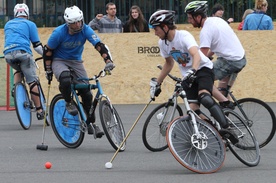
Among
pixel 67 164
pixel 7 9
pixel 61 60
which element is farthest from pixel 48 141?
pixel 7 9

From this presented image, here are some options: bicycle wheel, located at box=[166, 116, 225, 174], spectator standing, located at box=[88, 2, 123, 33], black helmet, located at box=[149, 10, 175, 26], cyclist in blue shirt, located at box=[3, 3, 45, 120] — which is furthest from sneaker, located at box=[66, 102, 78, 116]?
spectator standing, located at box=[88, 2, 123, 33]

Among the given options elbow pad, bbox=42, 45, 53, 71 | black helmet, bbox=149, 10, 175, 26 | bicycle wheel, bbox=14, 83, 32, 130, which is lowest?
bicycle wheel, bbox=14, 83, 32, 130

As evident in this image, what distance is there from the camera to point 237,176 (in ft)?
29.9

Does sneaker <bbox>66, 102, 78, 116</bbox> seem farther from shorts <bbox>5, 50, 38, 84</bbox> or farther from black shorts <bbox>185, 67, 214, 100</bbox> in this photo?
shorts <bbox>5, 50, 38, 84</bbox>

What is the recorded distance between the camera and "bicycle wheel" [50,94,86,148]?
11.4 m

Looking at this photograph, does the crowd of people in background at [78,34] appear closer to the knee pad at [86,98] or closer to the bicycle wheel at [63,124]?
the knee pad at [86,98]

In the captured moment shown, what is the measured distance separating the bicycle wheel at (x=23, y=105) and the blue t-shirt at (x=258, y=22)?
5301mm

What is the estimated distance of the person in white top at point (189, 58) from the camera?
9.53 metres

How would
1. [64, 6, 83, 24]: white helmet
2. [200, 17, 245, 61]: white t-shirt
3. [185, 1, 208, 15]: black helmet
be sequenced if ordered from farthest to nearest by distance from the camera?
[64, 6, 83, 24]: white helmet < [200, 17, 245, 61]: white t-shirt < [185, 1, 208, 15]: black helmet

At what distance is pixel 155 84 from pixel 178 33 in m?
0.65

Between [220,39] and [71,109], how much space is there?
187 cm

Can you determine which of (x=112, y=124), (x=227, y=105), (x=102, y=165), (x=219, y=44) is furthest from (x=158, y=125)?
(x=219, y=44)

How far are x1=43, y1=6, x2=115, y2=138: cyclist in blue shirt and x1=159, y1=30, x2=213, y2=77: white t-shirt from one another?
111 cm

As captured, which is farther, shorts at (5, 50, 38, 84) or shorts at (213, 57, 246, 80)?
shorts at (5, 50, 38, 84)
